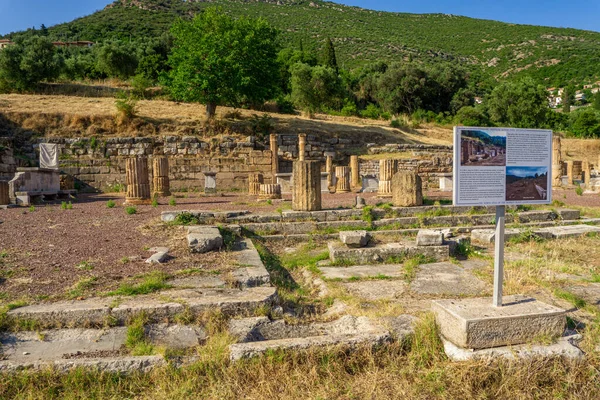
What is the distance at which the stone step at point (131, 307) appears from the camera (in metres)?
4.32

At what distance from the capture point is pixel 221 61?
78.7ft

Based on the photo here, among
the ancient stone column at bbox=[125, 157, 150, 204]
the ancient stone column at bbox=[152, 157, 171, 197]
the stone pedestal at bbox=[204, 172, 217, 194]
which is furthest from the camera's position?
the stone pedestal at bbox=[204, 172, 217, 194]

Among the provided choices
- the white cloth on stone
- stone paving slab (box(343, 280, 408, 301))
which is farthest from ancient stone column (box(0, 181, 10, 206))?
stone paving slab (box(343, 280, 408, 301))

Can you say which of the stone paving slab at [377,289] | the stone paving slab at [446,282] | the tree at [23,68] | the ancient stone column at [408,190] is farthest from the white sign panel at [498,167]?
the tree at [23,68]

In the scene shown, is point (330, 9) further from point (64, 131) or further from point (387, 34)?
point (64, 131)

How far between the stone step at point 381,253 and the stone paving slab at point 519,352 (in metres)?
4.02

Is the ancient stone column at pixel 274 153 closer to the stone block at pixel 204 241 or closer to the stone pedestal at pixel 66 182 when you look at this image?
the stone pedestal at pixel 66 182

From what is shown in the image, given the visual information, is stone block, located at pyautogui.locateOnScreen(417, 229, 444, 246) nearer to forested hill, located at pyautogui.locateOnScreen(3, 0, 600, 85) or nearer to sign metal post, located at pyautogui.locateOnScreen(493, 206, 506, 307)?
sign metal post, located at pyautogui.locateOnScreen(493, 206, 506, 307)

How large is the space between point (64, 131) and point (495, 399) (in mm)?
25317

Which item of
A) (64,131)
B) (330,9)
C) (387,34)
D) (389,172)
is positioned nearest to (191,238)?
(389,172)

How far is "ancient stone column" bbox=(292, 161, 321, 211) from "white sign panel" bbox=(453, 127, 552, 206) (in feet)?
24.2

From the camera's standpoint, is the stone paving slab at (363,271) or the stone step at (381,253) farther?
the stone step at (381,253)

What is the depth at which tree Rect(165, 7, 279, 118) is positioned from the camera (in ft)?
79.1

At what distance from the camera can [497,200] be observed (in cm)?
405
